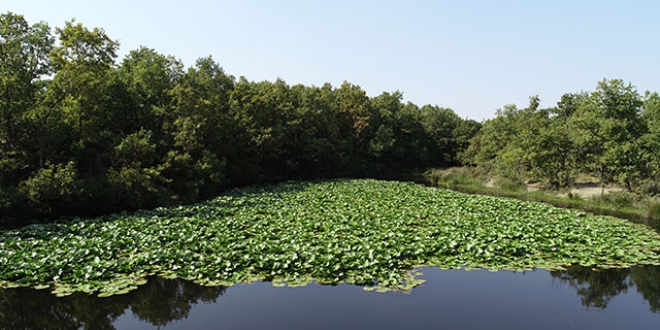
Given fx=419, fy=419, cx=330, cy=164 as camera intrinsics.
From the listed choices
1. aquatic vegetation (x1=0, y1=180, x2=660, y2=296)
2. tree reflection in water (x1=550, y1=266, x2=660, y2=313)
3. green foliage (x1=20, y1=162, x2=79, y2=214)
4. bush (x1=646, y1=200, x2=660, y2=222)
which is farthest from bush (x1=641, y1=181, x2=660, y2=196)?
green foliage (x1=20, y1=162, x2=79, y2=214)

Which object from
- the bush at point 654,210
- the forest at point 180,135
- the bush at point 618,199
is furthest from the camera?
the bush at point 618,199

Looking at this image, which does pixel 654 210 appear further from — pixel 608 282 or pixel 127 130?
pixel 127 130

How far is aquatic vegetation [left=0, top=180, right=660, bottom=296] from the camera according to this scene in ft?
30.5

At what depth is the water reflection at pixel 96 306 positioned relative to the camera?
744 centimetres

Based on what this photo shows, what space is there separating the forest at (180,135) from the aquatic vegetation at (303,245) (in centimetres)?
224

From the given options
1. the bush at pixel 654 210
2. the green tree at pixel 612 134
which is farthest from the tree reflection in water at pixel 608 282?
the green tree at pixel 612 134

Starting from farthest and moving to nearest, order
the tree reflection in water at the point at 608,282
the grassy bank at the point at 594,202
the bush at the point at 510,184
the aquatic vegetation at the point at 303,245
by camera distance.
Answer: the bush at the point at 510,184, the grassy bank at the point at 594,202, the aquatic vegetation at the point at 303,245, the tree reflection in water at the point at 608,282

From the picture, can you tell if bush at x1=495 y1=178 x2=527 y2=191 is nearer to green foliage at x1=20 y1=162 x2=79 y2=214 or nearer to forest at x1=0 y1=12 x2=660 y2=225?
forest at x1=0 y1=12 x2=660 y2=225

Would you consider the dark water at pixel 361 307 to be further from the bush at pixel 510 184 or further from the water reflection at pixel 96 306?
the bush at pixel 510 184

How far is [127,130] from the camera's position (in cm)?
2183

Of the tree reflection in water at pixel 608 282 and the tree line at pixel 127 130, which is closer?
the tree reflection in water at pixel 608 282

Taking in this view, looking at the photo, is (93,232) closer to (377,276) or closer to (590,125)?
(377,276)

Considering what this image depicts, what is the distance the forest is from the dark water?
8326 mm

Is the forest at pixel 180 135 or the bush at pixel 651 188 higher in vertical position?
the forest at pixel 180 135
